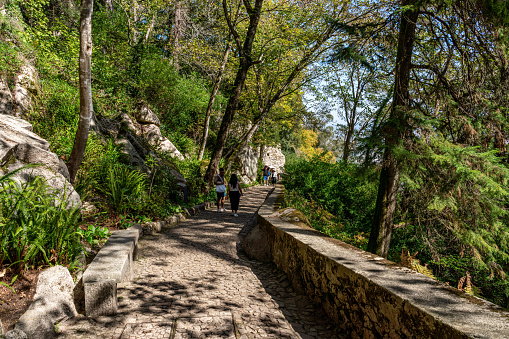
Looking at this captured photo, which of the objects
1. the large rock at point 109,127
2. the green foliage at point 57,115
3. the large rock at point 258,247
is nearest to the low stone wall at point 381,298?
the large rock at point 258,247

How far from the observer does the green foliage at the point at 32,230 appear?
9.05 feet

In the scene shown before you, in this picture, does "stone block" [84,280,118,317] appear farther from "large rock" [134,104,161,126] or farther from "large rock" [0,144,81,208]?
"large rock" [134,104,161,126]

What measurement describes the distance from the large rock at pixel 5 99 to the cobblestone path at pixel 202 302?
4033 mm

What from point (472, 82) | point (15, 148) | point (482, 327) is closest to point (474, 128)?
point (472, 82)

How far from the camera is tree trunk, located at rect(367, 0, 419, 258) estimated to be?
18.5 feet

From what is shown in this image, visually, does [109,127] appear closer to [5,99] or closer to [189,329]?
[5,99]

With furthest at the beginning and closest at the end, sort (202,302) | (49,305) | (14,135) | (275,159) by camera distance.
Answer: (275,159) → (14,135) → (202,302) → (49,305)

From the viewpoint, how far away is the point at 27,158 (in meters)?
4.01

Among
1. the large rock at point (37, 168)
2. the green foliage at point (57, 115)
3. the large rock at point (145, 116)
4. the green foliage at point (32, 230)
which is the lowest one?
the green foliage at point (32, 230)

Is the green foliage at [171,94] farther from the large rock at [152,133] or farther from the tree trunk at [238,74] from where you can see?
the tree trunk at [238,74]

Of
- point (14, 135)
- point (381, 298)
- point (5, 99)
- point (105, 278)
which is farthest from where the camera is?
point (5, 99)

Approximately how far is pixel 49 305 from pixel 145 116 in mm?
11744

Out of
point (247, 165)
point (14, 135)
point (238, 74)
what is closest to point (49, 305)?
point (14, 135)

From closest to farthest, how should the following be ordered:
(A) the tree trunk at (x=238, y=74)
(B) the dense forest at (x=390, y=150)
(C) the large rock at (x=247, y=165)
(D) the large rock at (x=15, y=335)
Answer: (D) the large rock at (x=15, y=335) → (B) the dense forest at (x=390, y=150) → (A) the tree trunk at (x=238, y=74) → (C) the large rock at (x=247, y=165)
